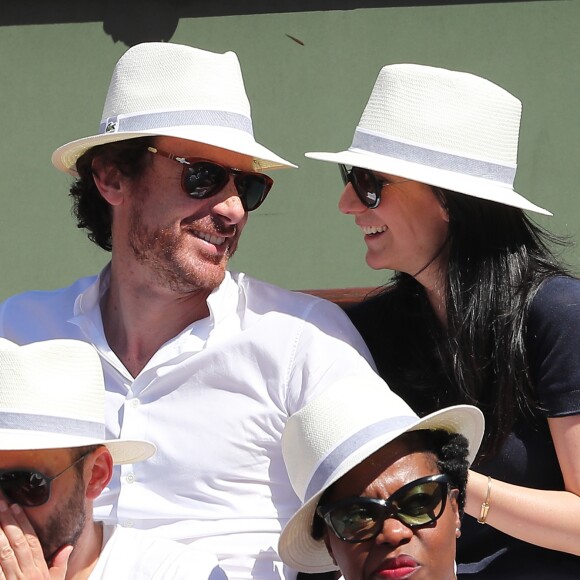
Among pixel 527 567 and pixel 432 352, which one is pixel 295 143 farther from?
pixel 527 567

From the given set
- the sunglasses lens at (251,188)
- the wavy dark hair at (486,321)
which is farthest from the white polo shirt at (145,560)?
the sunglasses lens at (251,188)

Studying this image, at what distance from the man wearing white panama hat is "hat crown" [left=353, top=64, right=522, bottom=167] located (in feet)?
1.35

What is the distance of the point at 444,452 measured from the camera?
235 cm

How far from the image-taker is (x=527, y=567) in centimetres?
278

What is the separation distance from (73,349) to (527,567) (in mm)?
1235

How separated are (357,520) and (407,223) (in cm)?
94

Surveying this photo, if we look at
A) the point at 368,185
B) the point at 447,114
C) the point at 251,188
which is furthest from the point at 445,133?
the point at 251,188

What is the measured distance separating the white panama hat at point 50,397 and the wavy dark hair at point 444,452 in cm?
47

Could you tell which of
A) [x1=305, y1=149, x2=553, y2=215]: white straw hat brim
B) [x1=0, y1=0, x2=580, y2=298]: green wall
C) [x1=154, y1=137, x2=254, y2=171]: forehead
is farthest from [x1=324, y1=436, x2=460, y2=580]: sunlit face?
[x1=0, y1=0, x2=580, y2=298]: green wall

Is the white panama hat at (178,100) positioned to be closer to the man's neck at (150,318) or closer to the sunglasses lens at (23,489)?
the man's neck at (150,318)

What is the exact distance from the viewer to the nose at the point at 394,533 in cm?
218

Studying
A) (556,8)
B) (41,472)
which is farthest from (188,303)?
(556,8)

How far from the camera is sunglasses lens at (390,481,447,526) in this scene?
2.21 meters

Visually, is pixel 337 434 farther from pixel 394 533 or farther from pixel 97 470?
pixel 97 470
